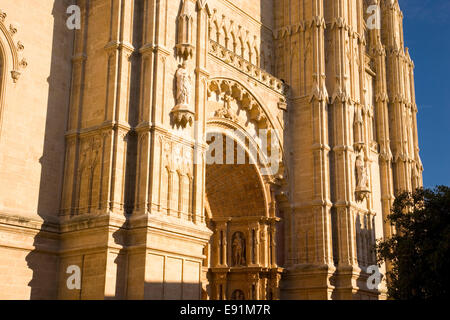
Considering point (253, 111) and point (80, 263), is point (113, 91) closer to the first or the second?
point (80, 263)

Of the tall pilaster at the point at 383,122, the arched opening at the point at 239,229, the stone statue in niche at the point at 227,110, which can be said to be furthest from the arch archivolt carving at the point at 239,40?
the tall pilaster at the point at 383,122

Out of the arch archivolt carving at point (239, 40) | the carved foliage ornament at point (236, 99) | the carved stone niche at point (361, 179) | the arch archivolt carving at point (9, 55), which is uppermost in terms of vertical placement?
the arch archivolt carving at point (239, 40)

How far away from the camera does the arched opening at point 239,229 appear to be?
2984 cm

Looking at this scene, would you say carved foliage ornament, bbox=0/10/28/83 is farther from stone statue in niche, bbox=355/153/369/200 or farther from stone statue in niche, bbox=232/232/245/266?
stone statue in niche, bbox=355/153/369/200

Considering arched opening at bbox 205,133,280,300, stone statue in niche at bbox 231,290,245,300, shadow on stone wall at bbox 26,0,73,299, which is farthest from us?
stone statue in niche at bbox 231,290,245,300

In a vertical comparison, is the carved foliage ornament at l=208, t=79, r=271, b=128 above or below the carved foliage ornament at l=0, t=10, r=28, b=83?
above

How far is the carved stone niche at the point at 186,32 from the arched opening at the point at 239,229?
6341 millimetres

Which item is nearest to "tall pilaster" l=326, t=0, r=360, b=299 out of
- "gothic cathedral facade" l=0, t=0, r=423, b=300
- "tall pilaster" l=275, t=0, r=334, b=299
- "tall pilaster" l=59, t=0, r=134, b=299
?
"gothic cathedral facade" l=0, t=0, r=423, b=300

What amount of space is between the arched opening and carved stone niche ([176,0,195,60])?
20.8 feet

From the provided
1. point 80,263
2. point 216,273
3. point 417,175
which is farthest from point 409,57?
point 80,263

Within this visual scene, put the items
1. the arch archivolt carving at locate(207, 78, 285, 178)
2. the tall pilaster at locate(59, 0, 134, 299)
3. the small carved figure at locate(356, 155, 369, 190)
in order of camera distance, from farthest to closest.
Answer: the small carved figure at locate(356, 155, 369, 190), the arch archivolt carving at locate(207, 78, 285, 178), the tall pilaster at locate(59, 0, 134, 299)

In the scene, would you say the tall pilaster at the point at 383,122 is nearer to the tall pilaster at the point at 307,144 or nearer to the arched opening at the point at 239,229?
the tall pilaster at the point at 307,144

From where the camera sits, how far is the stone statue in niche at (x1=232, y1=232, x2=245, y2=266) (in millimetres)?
30609

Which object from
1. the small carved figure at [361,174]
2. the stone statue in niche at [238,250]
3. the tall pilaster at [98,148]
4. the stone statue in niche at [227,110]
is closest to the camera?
the tall pilaster at [98,148]
